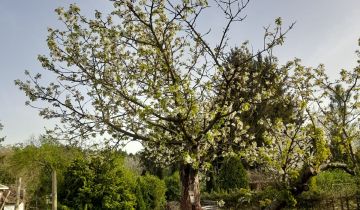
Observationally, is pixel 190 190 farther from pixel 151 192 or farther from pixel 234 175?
pixel 234 175

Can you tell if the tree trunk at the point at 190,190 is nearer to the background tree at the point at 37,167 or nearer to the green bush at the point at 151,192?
the background tree at the point at 37,167

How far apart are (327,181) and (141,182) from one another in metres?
10.9

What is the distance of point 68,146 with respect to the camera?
6.44m

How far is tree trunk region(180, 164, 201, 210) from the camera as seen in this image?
609cm

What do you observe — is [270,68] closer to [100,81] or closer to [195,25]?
[195,25]

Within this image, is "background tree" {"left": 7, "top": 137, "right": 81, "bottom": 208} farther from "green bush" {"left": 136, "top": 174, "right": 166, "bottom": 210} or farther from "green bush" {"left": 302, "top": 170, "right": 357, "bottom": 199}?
"green bush" {"left": 302, "top": 170, "right": 357, "bottom": 199}

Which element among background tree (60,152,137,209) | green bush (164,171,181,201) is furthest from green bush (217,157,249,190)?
background tree (60,152,137,209)

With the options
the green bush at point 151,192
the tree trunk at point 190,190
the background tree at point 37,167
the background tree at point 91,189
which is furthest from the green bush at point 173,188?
the tree trunk at point 190,190

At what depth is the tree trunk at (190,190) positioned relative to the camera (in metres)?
6.09

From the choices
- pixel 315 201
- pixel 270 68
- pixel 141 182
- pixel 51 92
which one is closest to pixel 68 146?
pixel 51 92

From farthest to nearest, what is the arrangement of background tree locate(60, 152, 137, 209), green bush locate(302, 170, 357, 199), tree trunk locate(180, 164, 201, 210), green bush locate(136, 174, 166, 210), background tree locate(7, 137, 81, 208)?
green bush locate(136, 174, 166, 210) → background tree locate(7, 137, 81, 208) → background tree locate(60, 152, 137, 209) → green bush locate(302, 170, 357, 199) → tree trunk locate(180, 164, 201, 210)

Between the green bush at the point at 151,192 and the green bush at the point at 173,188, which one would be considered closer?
the green bush at the point at 151,192

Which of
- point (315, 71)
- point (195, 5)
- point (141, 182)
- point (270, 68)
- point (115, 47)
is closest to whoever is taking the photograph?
point (195, 5)

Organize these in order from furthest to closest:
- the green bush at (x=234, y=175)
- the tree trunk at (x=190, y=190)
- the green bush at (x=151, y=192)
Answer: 1. the green bush at (x=234, y=175)
2. the green bush at (x=151, y=192)
3. the tree trunk at (x=190, y=190)
